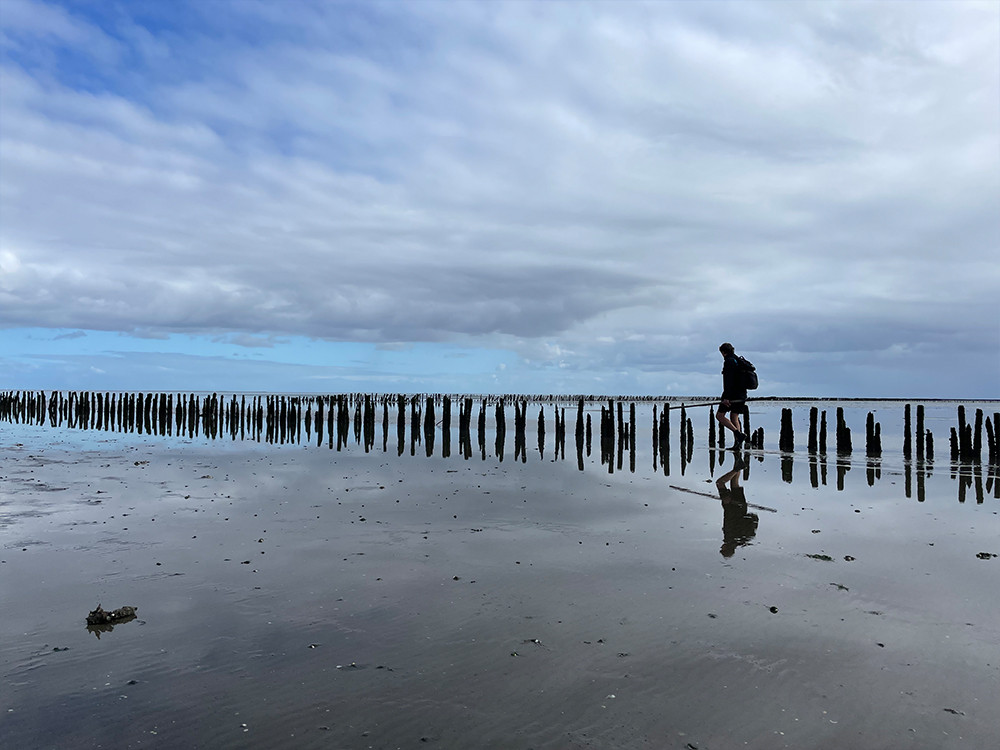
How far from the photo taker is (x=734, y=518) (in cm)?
1009

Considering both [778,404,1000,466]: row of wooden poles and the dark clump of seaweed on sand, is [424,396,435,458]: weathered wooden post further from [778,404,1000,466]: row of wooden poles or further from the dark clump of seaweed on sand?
the dark clump of seaweed on sand

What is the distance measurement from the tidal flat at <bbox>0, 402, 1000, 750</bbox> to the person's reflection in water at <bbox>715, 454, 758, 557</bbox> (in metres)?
0.12

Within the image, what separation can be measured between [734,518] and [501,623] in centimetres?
566

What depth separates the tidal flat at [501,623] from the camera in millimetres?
3914

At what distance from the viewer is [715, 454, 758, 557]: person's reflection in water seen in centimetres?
841

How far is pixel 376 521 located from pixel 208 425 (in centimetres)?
3093

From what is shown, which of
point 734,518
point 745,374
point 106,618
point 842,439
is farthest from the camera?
point 842,439

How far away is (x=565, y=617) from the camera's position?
5.70 metres

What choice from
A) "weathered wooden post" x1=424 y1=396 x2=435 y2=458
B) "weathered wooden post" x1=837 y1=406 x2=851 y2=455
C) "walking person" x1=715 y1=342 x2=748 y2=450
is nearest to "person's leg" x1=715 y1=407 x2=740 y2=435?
"walking person" x1=715 y1=342 x2=748 y2=450

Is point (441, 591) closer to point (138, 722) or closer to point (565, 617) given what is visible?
point (565, 617)

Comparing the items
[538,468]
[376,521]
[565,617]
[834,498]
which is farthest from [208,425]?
[565,617]

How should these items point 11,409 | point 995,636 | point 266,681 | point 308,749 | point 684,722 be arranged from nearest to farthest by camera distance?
1. point 308,749
2. point 684,722
3. point 266,681
4. point 995,636
5. point 11,409

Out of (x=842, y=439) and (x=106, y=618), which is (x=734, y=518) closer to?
(x=106, y=618)

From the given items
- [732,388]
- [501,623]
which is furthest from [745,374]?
[501,623]
